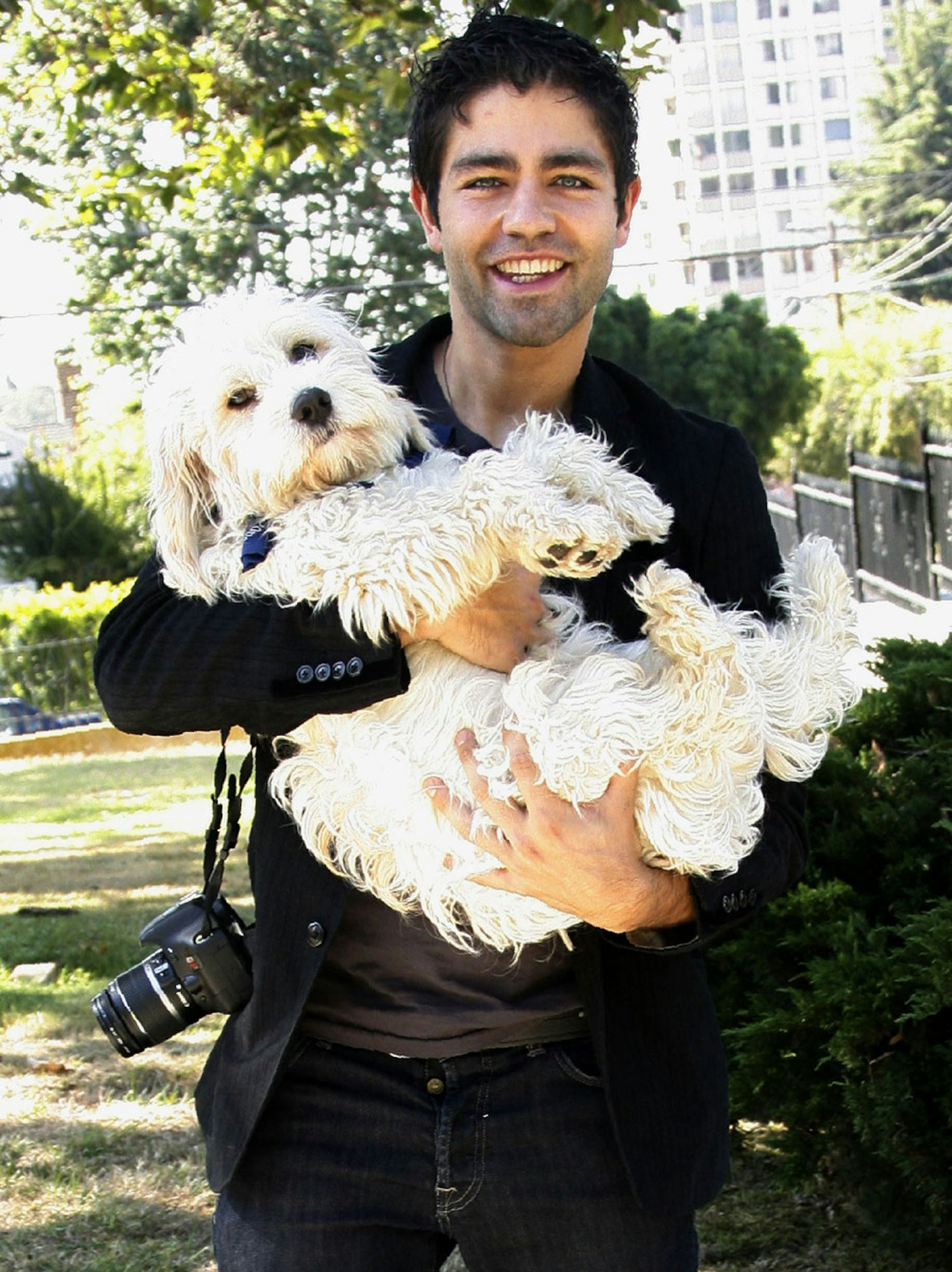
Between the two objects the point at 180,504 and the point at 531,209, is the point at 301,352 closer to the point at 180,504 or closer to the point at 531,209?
the point at 180,504

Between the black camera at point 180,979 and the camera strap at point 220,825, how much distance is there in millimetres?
31

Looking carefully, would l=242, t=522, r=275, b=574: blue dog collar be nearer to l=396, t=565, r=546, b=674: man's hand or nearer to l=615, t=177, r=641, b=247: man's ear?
l=396, t=565, r=546, b=674: man's hand

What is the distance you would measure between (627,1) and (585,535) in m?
3.88

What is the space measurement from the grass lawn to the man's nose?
2.59m

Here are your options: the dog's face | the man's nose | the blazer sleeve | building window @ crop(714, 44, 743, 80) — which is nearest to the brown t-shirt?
the blazer sleeve

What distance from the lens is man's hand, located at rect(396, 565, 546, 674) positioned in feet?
7.88

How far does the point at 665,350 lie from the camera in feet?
113

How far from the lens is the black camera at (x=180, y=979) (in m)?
2.48

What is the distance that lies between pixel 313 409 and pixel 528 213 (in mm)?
474

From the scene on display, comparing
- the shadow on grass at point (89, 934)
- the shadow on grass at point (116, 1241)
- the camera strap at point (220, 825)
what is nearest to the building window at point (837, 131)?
the shadow on grass at point (89, 934)

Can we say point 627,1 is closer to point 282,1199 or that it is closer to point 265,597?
point 265,597

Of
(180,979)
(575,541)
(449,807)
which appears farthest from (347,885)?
(575,541)

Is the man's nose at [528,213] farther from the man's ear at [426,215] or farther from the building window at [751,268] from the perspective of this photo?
the building window at [751,268]

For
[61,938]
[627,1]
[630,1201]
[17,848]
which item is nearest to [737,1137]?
[630,1201]
